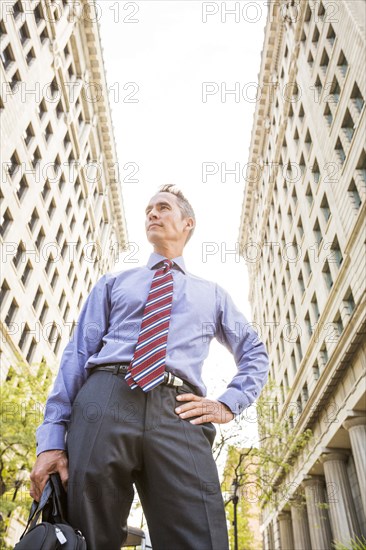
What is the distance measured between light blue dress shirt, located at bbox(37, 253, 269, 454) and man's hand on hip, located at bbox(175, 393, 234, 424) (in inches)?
3.8

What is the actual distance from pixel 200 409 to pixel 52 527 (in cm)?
85

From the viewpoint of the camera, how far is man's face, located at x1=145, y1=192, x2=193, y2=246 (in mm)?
3201

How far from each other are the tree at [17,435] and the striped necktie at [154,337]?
14979 mm

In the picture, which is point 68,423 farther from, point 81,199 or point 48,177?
point 81,199

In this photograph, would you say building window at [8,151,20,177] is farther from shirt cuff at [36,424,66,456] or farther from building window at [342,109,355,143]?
shirt cuff at [36,424,66,456]

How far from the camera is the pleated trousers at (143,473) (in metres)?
2.03

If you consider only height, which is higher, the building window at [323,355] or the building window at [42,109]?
the building window at [42,109]

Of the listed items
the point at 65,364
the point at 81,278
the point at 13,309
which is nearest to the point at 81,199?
the point at 81,278

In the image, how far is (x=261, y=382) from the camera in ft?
8.98

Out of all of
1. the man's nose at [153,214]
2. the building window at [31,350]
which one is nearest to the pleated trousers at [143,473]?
the man's nose at [153,214]

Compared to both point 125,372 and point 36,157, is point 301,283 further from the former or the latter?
point 125,372

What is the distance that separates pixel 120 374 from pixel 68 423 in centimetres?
36

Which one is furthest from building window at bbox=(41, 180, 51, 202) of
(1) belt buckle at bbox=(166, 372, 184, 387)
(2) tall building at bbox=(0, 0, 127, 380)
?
(1) belt buckle at bbox=(166, 372, 184, 387)

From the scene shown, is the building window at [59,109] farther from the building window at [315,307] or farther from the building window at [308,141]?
the building window at [315,307]
